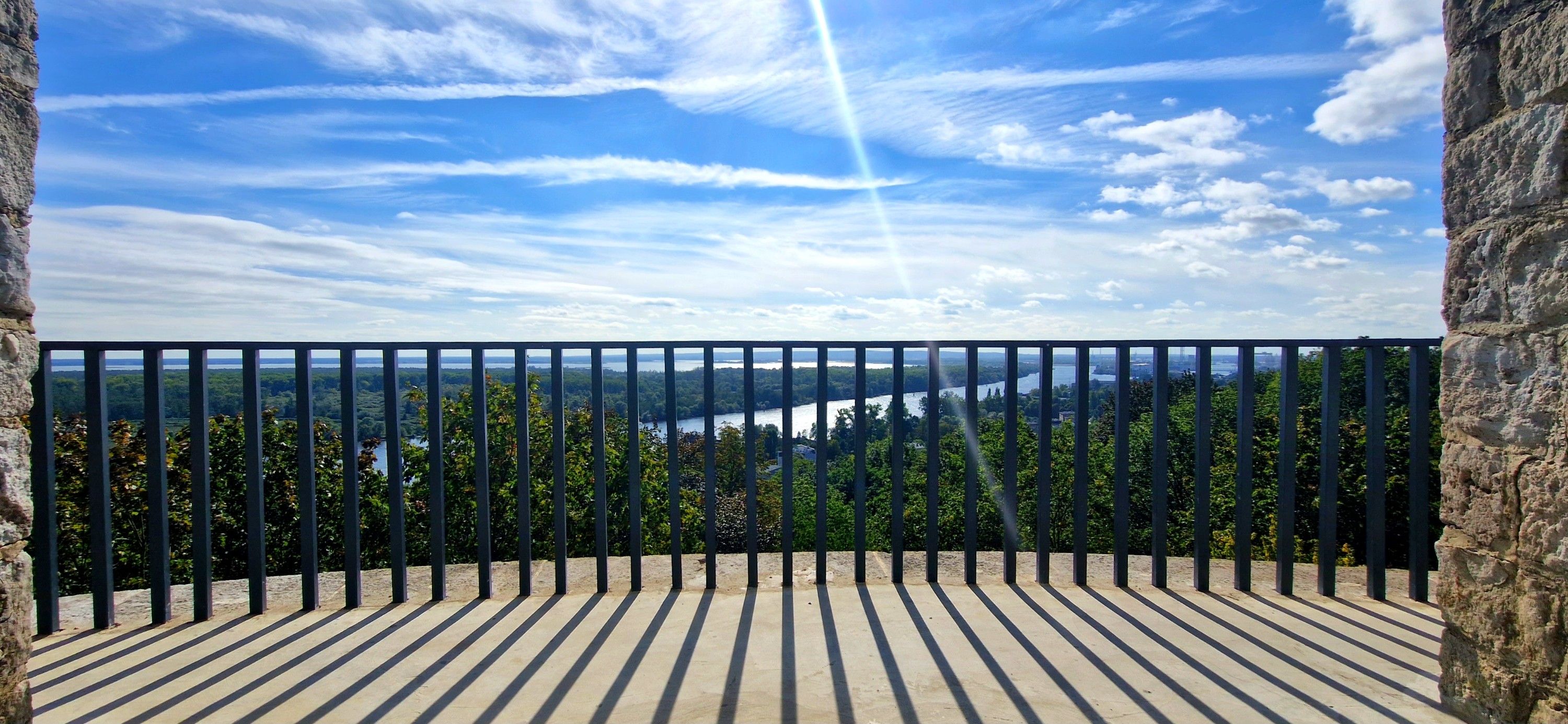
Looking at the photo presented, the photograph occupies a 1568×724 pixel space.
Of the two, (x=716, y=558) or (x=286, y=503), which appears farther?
(x=286, y=503)

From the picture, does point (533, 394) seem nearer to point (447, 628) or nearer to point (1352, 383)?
point (447, 628)

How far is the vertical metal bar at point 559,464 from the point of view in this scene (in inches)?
105

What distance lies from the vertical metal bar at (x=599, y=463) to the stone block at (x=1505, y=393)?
2530 millimetres

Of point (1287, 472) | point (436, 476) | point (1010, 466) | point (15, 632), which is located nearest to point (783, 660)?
point (1010, 466)

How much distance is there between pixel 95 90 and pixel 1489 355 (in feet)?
18.9

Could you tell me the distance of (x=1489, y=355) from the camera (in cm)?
152

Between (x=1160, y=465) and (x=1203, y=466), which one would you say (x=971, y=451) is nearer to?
(x=1160, y=465)

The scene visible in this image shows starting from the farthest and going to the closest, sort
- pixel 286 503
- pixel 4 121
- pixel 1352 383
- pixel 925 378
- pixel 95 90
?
pixel 1352 383, pixel 286 503, pixel 95 90, pixel 925 378, pixel 4 121

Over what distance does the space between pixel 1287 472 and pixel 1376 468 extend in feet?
1.02

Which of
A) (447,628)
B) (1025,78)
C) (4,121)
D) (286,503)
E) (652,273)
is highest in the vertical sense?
(1025,78)

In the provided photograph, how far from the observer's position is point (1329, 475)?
2723 mm

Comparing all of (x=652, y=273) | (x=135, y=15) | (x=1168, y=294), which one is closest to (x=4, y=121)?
(x=135, y=15)

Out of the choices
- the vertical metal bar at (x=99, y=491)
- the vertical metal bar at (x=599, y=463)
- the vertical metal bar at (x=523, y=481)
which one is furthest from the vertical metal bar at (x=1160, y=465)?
the vertical metal bar at (x=99, y=491)

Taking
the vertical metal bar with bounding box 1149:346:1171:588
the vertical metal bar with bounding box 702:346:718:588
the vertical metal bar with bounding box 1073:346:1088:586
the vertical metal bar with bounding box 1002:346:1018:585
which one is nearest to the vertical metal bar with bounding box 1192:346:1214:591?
the vertical metal bar with bounding box 1149:346:1171:588
